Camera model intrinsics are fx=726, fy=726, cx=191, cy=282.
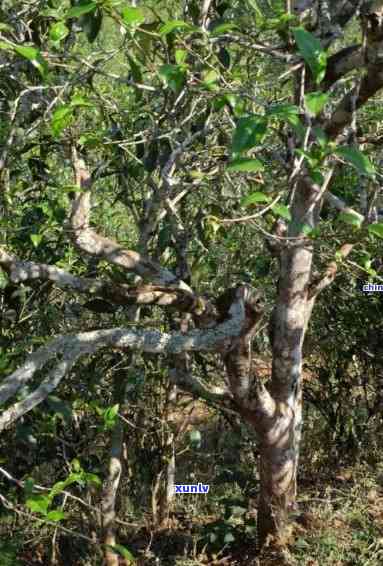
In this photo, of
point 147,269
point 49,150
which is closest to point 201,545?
point 147,269

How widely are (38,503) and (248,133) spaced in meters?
Answer: 1.02

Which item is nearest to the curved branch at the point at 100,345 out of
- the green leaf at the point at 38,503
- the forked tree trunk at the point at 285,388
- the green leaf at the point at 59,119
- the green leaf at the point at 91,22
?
the green leaf at the point at 38,503

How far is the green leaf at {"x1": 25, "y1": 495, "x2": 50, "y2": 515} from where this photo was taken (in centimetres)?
172

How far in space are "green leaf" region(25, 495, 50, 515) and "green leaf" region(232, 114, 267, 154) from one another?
978mm

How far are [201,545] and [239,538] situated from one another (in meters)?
0.18

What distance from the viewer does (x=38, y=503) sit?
1.75m

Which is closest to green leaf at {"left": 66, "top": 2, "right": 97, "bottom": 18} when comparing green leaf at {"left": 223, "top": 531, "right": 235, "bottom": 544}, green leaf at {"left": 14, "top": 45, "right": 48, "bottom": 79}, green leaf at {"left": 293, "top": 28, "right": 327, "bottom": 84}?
green leaf at {"left": 14, "top": 45, "right": 48, "bottom": 79}

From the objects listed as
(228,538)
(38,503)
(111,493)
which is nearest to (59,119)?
(38,503)

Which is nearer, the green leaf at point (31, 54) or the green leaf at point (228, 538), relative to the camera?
the green leaf at point (31, 54)

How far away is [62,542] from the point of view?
3479 mm

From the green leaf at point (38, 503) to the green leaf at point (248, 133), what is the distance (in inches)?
38.5

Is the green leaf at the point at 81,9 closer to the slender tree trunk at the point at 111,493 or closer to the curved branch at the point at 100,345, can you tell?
the curved branch at the point at 100,345

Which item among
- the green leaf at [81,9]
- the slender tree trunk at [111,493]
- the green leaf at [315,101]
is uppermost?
the green leaf at [81,9]

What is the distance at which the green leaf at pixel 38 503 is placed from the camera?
5.66 feet
